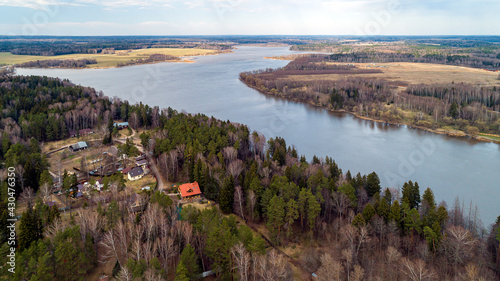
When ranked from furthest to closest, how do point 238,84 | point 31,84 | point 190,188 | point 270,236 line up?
point 238,84 → point 31,84 → point 190,188 → point 270,236

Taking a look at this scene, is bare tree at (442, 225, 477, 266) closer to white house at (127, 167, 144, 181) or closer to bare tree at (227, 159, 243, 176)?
bare tree at (227, 159, 243, 176)

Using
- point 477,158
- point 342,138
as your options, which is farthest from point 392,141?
point 477,158

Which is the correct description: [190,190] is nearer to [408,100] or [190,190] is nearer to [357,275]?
[357,275]

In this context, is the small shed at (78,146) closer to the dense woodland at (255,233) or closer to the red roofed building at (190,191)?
the dense woodland at (255,233)

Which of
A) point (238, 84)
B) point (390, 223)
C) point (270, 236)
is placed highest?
point (238, 84)

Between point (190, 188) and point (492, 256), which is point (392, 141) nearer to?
point (492, 256)

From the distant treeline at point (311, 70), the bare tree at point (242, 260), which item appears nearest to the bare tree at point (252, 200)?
the bare tree at point (242, 260)
